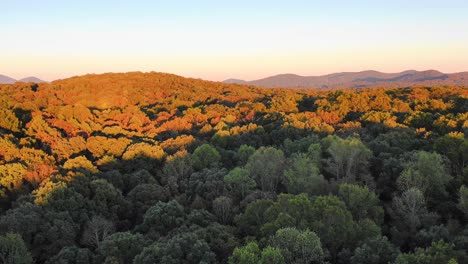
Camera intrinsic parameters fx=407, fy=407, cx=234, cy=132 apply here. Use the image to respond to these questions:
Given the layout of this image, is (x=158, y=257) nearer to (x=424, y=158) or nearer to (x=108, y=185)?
(x=108, y=185)

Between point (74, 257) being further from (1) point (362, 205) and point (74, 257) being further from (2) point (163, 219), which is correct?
(1) point (362, 205)

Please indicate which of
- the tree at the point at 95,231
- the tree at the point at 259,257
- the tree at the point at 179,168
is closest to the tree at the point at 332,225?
the tree at the point at 259,257

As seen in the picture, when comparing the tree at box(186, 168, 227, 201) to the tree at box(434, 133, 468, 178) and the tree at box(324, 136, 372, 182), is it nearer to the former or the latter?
the tree at box(324, 136, 372, 182)

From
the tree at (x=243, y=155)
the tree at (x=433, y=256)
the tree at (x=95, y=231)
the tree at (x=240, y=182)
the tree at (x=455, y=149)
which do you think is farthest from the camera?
the tree at (x=243, y=155)

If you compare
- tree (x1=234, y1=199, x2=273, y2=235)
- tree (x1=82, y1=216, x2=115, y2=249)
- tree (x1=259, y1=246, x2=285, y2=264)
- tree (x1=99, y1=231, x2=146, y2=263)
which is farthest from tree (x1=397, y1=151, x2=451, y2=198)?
tree (x1=82, y1=216, x2=115, y2=249)

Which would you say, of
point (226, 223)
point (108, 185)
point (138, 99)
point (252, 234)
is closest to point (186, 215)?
point (226, 223)

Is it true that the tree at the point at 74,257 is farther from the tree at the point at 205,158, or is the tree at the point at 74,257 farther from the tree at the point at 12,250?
the tree at the point at 205,158
